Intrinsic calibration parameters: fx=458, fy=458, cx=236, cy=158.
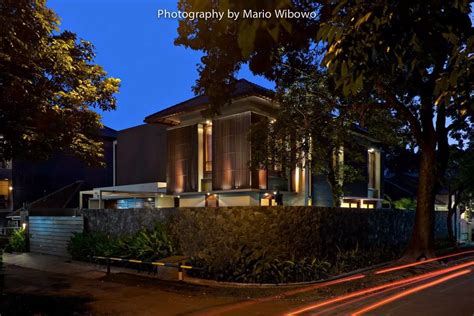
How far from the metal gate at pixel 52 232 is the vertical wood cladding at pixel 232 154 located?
727cm

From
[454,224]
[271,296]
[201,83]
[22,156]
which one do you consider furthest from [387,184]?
[22,156]

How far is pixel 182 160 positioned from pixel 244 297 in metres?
15.6

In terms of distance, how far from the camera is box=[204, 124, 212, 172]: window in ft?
84.5

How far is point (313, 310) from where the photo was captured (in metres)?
10.1

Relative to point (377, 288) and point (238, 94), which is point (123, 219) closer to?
point (238, 94)

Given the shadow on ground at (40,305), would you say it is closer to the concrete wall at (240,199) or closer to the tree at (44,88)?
the tree at (44,88)

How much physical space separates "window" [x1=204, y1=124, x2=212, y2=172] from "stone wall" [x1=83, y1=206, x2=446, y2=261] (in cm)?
816

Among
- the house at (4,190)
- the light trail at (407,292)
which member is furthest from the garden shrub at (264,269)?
the house at (4,190)

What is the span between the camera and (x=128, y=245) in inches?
658

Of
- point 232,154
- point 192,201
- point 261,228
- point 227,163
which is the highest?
point 232,154

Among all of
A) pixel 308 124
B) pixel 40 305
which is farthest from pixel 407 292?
pixel 40 305

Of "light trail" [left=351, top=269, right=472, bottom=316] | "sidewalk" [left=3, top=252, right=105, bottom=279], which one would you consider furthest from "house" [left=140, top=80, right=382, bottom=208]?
"sidewalk" [left=3, top=252, right=105, bottom=279]

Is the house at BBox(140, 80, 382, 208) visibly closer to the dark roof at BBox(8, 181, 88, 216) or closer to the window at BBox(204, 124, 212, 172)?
the window at BBox(204, 124, 212, 172)

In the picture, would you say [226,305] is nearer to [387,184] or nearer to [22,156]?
[22,156]
